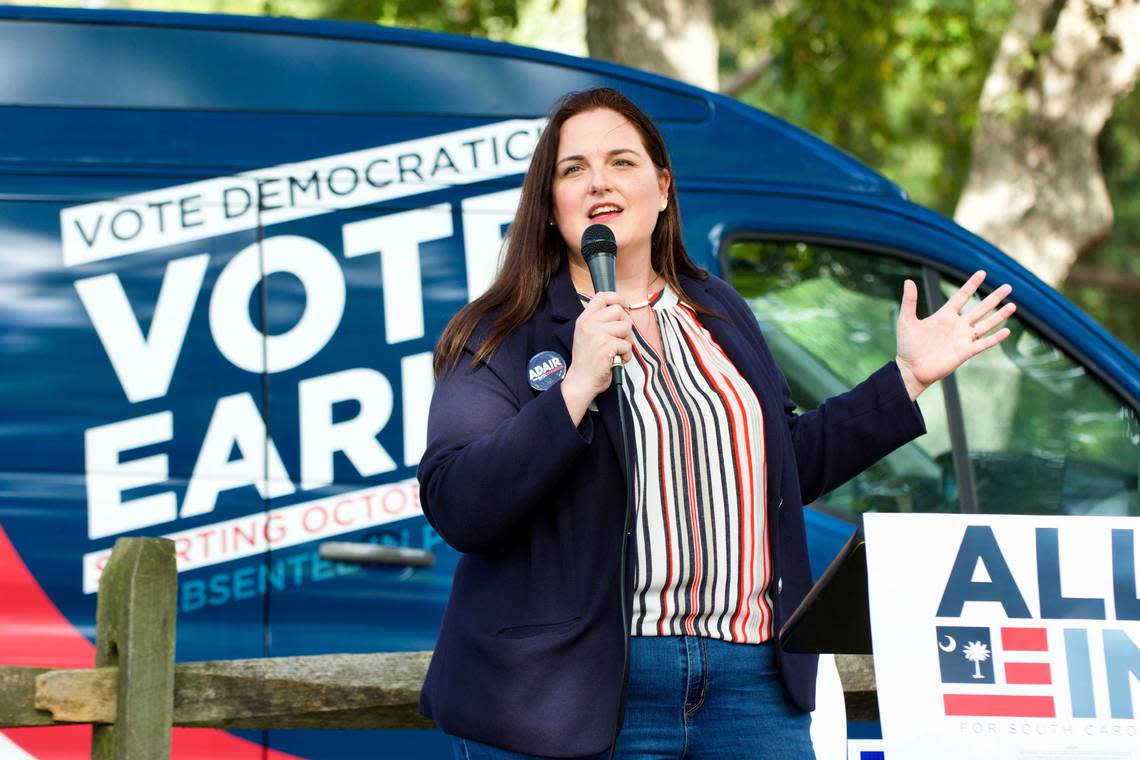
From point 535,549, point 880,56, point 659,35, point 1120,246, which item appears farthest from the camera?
point 1120,246

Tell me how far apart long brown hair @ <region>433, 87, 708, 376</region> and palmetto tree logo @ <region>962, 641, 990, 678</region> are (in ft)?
2.55

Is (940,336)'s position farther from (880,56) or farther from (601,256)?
(880,56)

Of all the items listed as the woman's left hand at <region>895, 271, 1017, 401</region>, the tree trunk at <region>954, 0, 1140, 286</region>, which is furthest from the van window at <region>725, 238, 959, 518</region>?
the tree trunk at <region>954, 0, 1140, 286</region>

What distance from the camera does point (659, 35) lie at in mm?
6945

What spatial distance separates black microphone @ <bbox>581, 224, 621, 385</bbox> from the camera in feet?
7.00

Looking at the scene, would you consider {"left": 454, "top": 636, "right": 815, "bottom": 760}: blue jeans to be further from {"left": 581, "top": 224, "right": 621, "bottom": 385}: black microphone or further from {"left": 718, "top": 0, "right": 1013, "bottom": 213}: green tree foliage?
{"left": 718, "top": 0, "right": 1013, "bottom": 213}: green tree foliage

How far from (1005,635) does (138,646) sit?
1455mm

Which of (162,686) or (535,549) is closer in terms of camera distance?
(535,549)

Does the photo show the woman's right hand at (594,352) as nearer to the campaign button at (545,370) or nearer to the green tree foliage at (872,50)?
the campaign button at (545,370)

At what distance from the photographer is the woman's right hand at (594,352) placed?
1.99m

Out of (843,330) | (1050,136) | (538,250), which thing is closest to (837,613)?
(538,250)

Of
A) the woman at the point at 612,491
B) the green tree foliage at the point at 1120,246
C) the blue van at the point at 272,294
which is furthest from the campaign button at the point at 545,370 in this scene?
the green tree foliage at the point at 1120,246

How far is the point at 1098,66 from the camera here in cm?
760

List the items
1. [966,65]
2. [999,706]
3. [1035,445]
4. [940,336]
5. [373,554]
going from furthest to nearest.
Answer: [966,65]
[1035,445]
[373,554]
[940,336]
[999,706]
